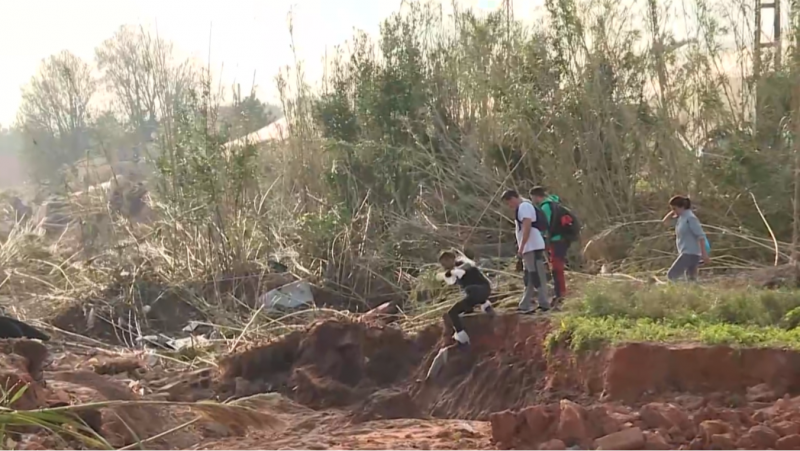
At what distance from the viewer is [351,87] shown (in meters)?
16.0

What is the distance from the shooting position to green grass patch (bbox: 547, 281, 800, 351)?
5910 mm

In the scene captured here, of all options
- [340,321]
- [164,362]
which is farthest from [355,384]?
[164,362]

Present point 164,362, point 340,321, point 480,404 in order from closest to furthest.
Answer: point 480,404, point 340,321, point 164,362

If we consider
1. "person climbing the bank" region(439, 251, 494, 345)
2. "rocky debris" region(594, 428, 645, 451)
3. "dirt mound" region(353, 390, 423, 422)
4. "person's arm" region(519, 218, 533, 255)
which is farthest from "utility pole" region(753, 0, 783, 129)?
"rocky debris" region(594, 428, 645, 451)

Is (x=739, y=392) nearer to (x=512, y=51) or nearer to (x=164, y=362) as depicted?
(x=164, y=362)

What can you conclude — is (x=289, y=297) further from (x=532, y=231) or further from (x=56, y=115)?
(x=56, y=115)

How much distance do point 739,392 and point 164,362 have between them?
22.4ft

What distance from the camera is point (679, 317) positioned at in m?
6.56

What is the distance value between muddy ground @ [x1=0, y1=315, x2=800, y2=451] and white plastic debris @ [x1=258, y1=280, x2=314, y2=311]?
7.98 ft

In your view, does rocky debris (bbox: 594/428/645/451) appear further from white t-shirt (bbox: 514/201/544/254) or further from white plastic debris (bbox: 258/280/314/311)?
white plastic debris (bbox: 258/280/314/311)

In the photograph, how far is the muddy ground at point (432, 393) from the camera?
15.6ft

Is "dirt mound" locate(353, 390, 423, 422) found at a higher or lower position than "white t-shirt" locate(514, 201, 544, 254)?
lower

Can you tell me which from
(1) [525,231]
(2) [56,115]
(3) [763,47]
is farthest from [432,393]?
(2) [56,115]

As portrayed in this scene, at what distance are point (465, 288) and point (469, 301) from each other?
132 mm
